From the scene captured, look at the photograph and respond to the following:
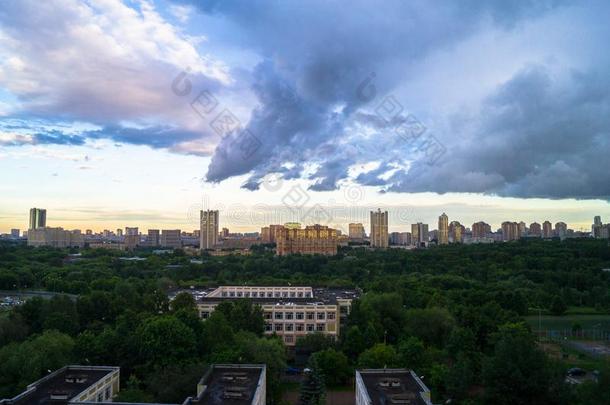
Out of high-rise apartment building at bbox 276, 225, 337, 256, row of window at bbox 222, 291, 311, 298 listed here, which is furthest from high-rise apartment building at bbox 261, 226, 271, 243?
row of window at bbox 222, 291, 311, 298

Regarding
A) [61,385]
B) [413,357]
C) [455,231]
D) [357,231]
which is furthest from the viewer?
[357,231]

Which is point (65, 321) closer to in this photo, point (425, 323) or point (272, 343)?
point (272, 343)

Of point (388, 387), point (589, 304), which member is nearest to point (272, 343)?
point (388, 387)

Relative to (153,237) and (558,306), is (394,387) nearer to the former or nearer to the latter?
(558,306)

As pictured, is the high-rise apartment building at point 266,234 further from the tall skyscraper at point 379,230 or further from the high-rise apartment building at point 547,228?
the high-rise apartment building at point 547,228

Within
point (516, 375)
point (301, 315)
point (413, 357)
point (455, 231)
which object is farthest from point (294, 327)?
point (455, 231)
